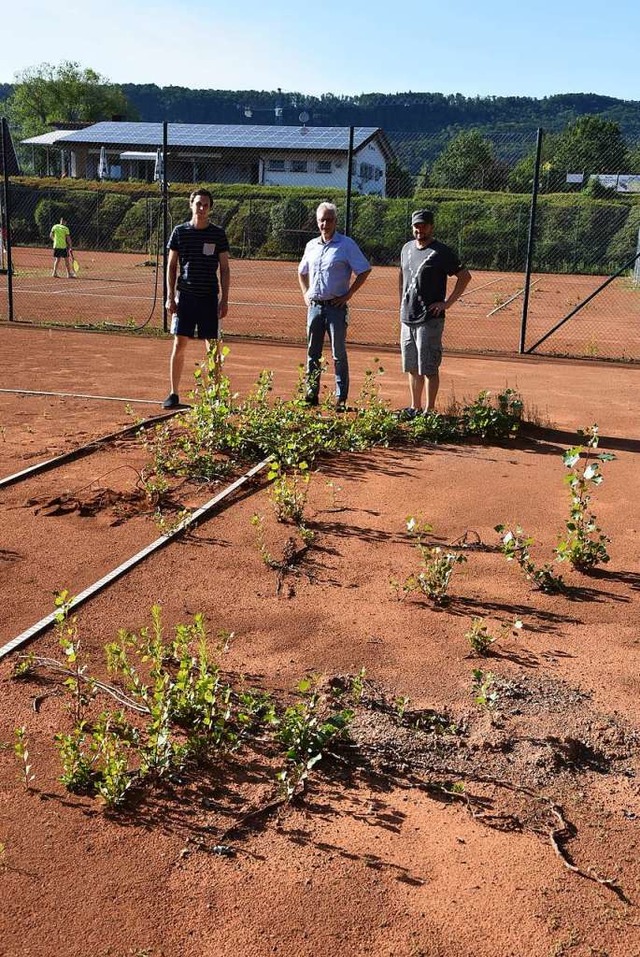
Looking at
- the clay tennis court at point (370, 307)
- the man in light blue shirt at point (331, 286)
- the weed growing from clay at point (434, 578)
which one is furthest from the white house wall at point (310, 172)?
the weed growing from clay at point (434, 578)

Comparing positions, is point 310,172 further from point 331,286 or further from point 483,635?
point 483,635

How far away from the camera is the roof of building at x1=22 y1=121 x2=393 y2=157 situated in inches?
2250

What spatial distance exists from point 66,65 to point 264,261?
304 ft

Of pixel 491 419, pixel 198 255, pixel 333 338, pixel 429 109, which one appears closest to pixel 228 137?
pixel 198 255

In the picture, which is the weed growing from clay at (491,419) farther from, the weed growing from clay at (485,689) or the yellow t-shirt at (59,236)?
the yellow t-shirt at (59,236)

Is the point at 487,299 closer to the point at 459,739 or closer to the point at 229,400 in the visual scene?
the point at 229,400

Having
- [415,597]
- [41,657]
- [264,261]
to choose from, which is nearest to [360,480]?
[415,597]

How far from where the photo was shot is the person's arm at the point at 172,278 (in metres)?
8.45

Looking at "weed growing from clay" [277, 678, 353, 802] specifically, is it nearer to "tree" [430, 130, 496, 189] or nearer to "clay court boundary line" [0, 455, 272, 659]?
"clay court boundary line" [0, 455, 272, 659]

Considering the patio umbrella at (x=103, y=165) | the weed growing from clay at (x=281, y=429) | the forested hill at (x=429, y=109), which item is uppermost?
the forested hill at (x=429, y=109)

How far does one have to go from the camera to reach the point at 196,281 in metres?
8.55

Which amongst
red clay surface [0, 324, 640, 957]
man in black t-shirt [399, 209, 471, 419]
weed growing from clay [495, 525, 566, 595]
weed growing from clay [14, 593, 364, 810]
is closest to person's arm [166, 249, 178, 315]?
red clay surface [0, 324, 640, 957]

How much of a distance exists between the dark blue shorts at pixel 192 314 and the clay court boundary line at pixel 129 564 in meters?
2.01

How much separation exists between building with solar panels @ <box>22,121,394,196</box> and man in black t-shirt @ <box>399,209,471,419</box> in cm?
4852
